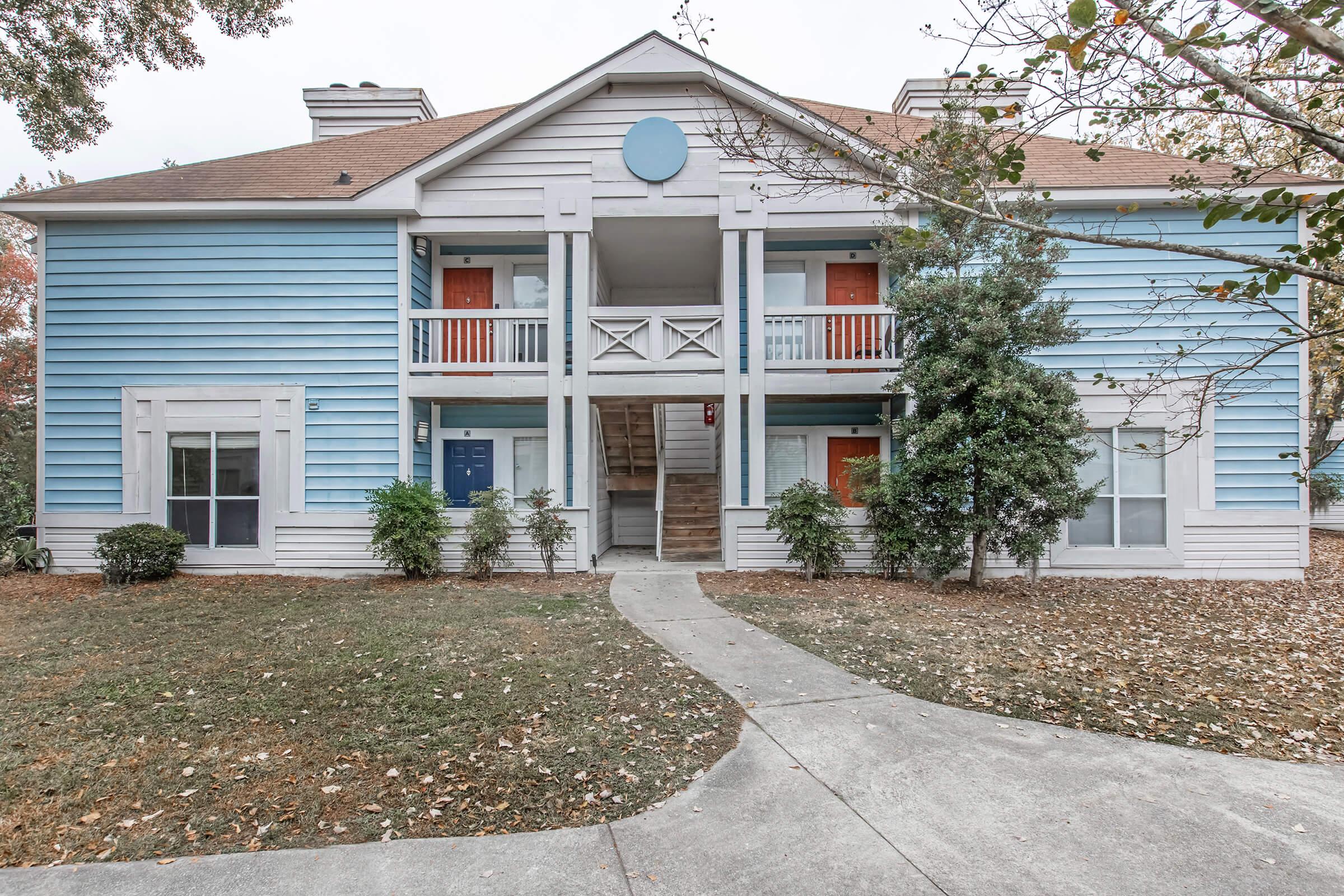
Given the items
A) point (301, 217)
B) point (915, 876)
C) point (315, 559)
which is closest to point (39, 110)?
point (301, 217)

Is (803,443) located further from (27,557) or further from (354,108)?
(27,557)

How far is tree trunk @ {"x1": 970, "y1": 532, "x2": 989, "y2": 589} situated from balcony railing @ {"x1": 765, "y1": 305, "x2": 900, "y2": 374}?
2.68 meters

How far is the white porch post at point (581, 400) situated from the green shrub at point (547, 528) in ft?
1.06

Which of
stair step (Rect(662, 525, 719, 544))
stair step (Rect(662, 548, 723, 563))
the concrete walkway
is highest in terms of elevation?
stair step (Rect(662, 525, 719, 544))

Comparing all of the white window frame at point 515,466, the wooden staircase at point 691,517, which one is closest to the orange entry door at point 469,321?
the white window frame at point 515,466

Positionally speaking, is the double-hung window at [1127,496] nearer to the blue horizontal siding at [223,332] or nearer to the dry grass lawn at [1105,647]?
the dry grass lawn at [1105,647]

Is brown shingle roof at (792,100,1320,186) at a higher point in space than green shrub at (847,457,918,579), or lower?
higher

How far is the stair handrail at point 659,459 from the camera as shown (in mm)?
10602

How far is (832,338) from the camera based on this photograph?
940 centimetres

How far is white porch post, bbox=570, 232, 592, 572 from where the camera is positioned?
9.15m

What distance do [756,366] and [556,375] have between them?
292cm

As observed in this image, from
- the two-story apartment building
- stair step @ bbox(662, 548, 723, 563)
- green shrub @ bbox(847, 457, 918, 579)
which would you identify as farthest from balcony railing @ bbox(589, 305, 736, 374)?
stair step @ bbox(662, 548, 723, 563)

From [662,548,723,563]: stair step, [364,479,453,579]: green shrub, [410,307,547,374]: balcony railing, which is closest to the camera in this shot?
[364,479,453,579]: green shrub

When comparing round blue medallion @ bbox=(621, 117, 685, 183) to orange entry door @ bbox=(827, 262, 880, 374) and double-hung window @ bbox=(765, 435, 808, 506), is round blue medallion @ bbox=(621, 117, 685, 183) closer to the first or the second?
orange entry door @ bbox=(827, 262, 880, 374)
